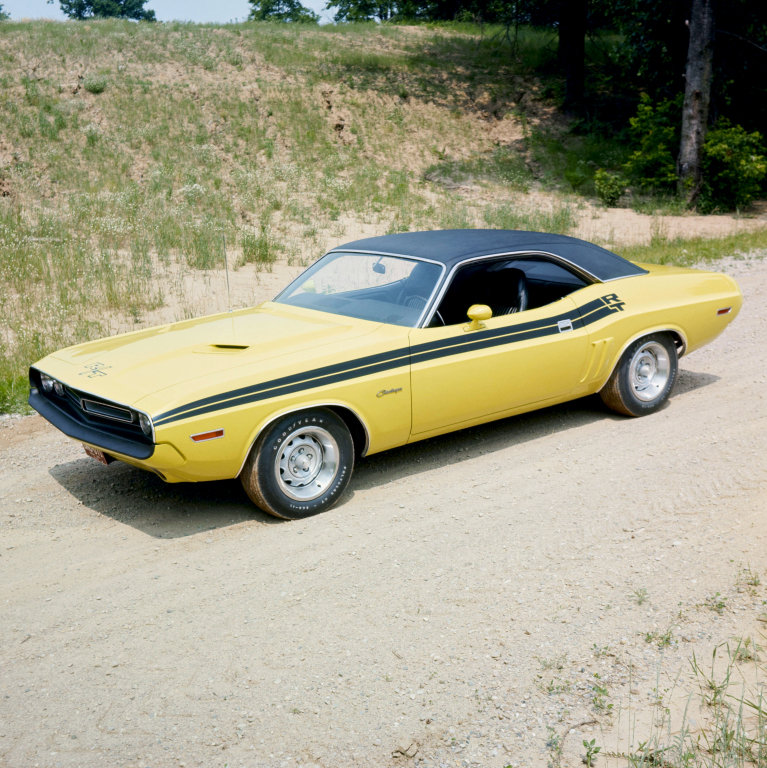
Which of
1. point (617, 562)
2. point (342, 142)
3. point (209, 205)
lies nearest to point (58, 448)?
point (617, 562)

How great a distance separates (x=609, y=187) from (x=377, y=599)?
65.0 ft

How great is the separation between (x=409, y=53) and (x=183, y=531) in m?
34.6

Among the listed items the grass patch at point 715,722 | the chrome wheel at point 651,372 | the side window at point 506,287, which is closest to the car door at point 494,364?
the side window at point 506,287

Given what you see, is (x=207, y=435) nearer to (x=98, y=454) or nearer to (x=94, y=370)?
(x=98, y=454)

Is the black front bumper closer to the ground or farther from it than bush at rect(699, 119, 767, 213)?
closer to the ground

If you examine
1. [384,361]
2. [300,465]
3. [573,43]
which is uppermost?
[573,43]

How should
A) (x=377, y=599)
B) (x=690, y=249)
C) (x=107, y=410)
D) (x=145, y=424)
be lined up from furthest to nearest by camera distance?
(x=690, y=249) → (x=107, y=410) → (x=145, y=424) → (x=377, y=599)

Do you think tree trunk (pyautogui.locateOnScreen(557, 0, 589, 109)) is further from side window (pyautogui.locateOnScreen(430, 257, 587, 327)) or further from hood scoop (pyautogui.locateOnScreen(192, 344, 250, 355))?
hood scoop (pyautogui.locateOnScreen(192, 344, 250, 355))

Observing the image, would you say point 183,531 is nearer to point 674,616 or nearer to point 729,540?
point 674,616

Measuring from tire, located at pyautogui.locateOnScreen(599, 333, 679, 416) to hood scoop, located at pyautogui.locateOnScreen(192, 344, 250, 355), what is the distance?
9.68 feet

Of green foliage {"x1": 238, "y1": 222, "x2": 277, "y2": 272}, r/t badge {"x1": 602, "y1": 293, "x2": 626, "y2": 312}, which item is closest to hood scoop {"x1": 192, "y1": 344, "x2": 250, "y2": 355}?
r/t badge {"x1": 602, "y1": 293, "x2": 626, "y2": 312}

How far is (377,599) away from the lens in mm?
3828

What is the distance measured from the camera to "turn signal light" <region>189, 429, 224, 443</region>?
13.8 feet

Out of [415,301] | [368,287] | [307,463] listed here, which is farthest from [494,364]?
[307,463]
